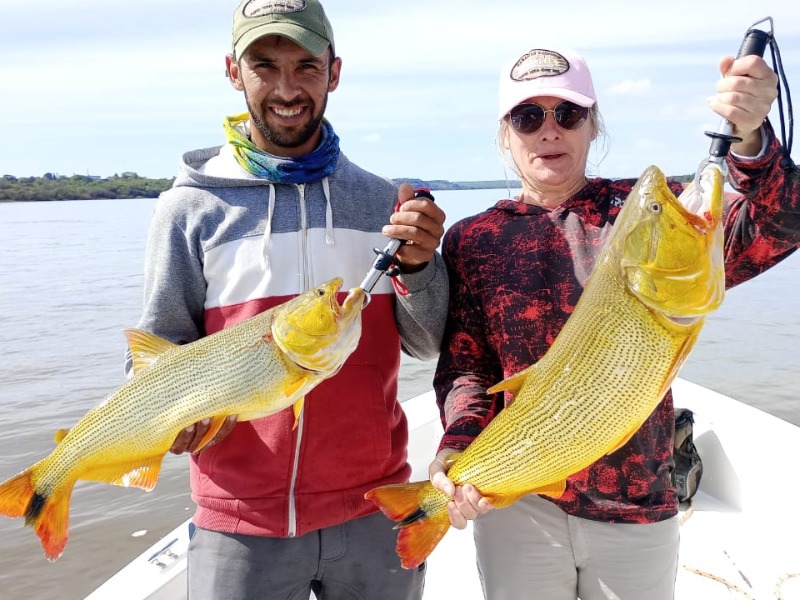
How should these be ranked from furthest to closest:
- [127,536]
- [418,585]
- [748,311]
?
[748,311]
[127,536]
[418,585]

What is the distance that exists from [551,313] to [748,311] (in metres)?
15.6

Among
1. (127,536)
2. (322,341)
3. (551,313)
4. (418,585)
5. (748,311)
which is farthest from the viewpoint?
(748,311)

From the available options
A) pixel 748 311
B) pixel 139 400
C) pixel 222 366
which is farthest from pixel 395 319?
pixel 748 311

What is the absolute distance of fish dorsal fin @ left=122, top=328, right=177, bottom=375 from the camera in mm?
2814

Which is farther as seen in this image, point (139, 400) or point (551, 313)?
point (551, 313)

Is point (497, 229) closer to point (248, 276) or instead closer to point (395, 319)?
point (395, 319)

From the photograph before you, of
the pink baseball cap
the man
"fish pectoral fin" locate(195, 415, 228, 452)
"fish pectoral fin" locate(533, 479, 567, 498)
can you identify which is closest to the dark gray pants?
the man

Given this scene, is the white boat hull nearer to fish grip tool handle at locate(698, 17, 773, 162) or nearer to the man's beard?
the man's beard

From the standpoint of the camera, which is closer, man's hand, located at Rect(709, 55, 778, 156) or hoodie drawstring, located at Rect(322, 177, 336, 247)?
man's hand, located at Rect(709, 55, 778, 156)

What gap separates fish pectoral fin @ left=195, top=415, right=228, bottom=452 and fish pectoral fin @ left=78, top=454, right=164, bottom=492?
0.19m

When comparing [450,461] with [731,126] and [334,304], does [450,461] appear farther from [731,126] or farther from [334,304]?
[731,126]

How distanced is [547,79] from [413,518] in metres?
1.85

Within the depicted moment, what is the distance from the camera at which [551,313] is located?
2893 millimetres

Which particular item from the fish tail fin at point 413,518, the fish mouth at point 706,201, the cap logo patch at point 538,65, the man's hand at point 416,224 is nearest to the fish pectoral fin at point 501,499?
the fish tail fin at point 413,518
